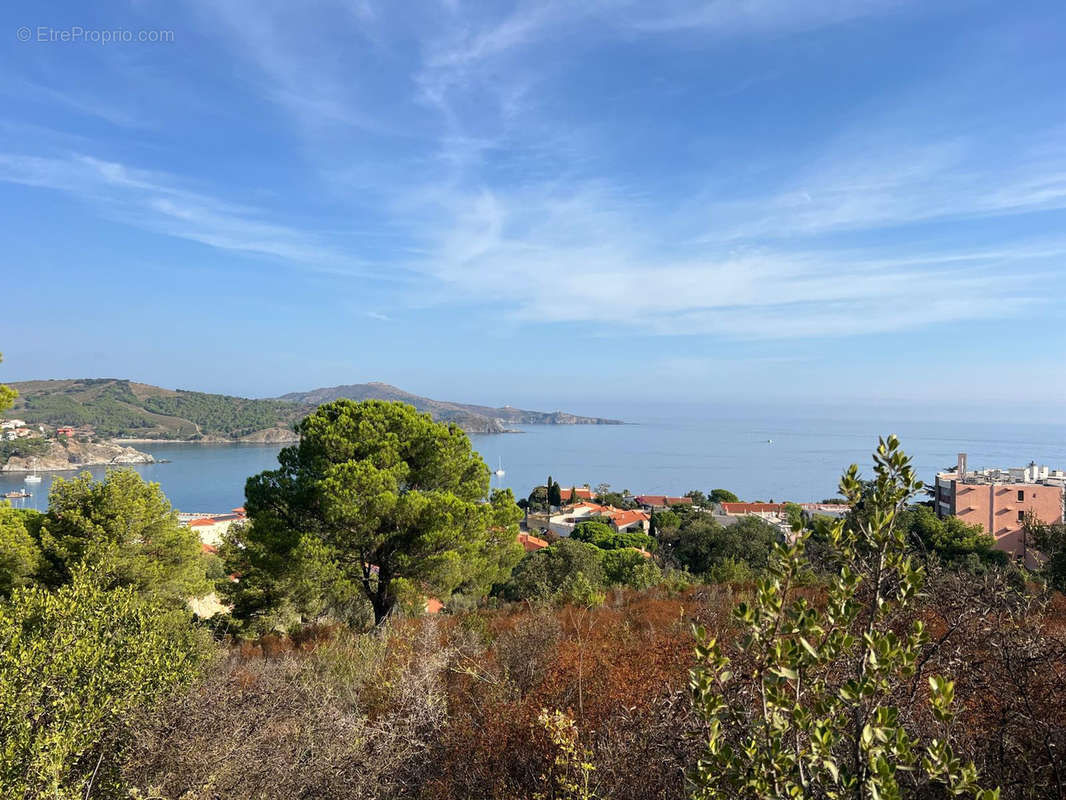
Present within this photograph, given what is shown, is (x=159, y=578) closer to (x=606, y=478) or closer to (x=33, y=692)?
(x=33, y=692)

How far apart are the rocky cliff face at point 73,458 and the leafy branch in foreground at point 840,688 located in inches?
4604

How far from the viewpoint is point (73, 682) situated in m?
3.95

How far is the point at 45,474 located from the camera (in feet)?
303

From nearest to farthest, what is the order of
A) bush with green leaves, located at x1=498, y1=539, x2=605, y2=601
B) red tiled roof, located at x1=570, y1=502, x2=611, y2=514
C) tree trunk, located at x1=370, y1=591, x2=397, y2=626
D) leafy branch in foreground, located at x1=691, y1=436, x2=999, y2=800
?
leafy branch in foreground, located at x1=691, y1=436, x2=999, y2=800 → tree trunk, located at x1=370, y1=591, x2=397, y2=626 → bush with green leaves, located at x1=498, y1=539, x2=605, y2=601 → red tiled roof, located at x1=570, y1=502, x2=611, y2=514

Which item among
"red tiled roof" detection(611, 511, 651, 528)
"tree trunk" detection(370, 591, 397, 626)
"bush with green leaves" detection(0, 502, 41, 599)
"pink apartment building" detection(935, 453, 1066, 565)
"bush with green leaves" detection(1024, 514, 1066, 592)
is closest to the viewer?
"bush with green leaves" detection(0, 502, 41, 599)

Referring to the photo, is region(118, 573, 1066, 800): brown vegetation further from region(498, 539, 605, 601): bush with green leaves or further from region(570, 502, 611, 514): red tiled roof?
region(570, 502, 611, 514): red tiled roof

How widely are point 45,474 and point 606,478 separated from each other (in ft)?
276

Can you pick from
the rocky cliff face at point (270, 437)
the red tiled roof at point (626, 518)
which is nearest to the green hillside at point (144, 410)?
the rocky cliff face at point (270, 437)

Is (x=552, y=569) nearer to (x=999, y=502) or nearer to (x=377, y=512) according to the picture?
(x=377, y=512)

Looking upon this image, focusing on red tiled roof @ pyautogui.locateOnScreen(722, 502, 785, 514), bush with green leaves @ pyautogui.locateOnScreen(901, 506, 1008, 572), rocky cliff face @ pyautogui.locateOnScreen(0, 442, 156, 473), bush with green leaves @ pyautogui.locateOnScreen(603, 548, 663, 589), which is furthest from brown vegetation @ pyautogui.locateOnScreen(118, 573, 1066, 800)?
rocky cliff face @ pyautogui.locateOnScreen(0, 442, 156, 473)

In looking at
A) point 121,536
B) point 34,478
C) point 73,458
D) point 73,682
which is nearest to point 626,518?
point 121,536

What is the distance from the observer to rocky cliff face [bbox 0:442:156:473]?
96.6 m

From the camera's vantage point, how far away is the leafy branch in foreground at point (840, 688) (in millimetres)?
1592

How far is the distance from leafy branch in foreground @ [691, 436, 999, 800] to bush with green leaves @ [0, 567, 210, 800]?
3437mm
